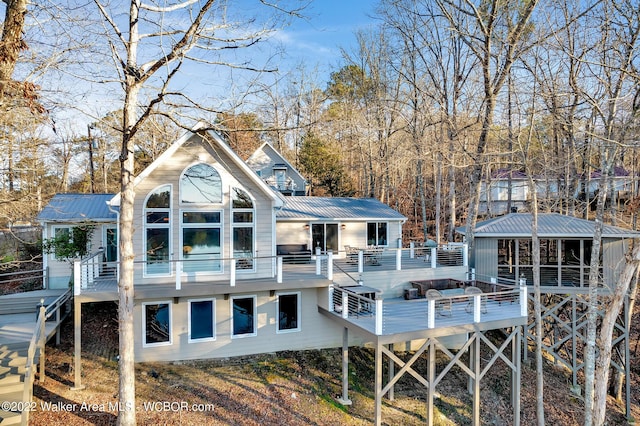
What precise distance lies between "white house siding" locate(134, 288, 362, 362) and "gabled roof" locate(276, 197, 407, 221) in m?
4.73

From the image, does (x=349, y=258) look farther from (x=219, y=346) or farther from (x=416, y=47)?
(x=416, y=47)

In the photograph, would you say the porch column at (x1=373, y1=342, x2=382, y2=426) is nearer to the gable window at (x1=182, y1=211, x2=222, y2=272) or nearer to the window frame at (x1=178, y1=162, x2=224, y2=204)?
the gable window at (x1=182, y1=211, x2=222, y2=272)

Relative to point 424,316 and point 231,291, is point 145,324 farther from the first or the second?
point 424,316

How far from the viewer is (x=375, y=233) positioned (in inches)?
703

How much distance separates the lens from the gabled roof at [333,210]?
16.6 m

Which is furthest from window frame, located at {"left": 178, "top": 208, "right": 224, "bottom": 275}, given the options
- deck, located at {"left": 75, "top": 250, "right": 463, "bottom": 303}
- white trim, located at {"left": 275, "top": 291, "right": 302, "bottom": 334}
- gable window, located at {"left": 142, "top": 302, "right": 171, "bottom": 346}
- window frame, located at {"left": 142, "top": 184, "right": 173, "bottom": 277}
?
white trim, located at {"left": 275, "top": 291, "right": 302, "bottom": 334}

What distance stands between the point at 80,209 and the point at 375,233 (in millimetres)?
12043

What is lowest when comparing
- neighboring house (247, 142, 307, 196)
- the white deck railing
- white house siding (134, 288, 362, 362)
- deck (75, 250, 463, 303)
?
white house siding (134, 288, 362, 362)

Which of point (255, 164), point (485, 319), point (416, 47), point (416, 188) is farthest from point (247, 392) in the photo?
point (416, 188)

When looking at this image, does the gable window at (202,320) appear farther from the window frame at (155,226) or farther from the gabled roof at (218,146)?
the gabled roof at (218,146)

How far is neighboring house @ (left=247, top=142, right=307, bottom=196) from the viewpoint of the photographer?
22.1m

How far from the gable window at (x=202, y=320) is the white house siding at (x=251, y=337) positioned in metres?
0.12

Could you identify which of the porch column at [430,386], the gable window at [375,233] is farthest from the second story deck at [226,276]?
the porch column at [430,386]

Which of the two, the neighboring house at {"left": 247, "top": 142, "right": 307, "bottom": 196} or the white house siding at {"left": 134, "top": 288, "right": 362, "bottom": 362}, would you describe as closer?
the white house siding at {"left": 134, "top": 288, "right": 362, "bottom": 362}
